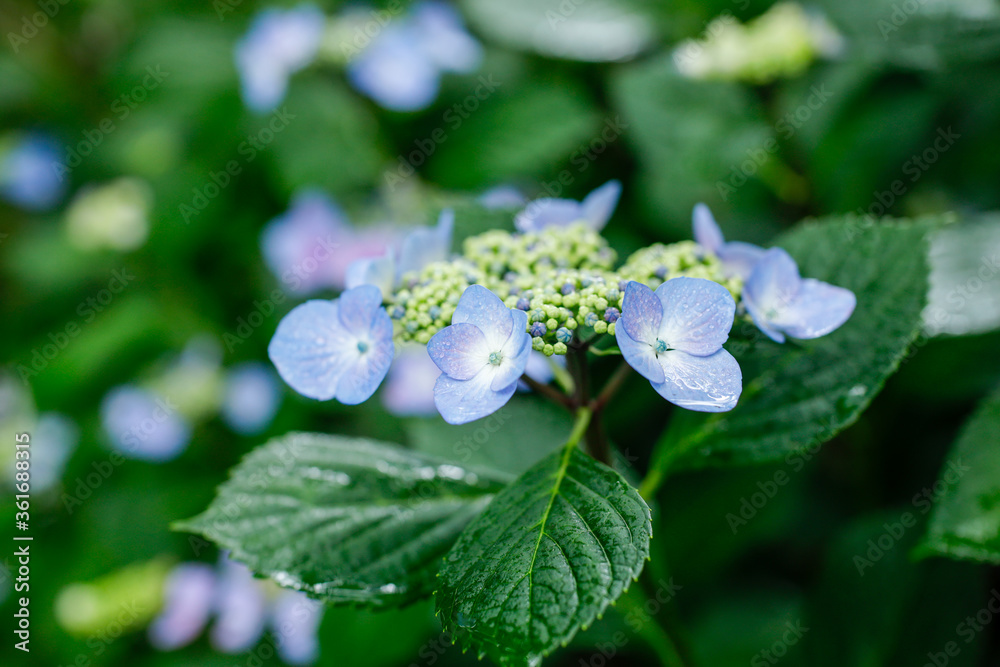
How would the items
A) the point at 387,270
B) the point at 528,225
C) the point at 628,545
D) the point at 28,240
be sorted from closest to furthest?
the point at 628,545 → the point at 387,270 → the point at 528,225 → the point at 28,240

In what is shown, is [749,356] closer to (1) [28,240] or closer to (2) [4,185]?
(1) [28,240]

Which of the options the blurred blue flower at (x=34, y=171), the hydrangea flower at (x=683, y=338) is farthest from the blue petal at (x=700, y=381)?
the blurred blue flower at (x=34, y=171)

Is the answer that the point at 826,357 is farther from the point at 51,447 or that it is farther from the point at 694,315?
the point at 51,447

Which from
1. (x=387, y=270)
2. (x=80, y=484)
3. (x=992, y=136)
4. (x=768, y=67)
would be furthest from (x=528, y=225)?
(x=80, y=484)

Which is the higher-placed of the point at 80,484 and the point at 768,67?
the point at 768,67

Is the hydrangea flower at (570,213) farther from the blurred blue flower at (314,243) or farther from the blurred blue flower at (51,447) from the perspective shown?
the blurred blue flower at (51,447)

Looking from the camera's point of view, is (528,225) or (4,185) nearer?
(528,225)
